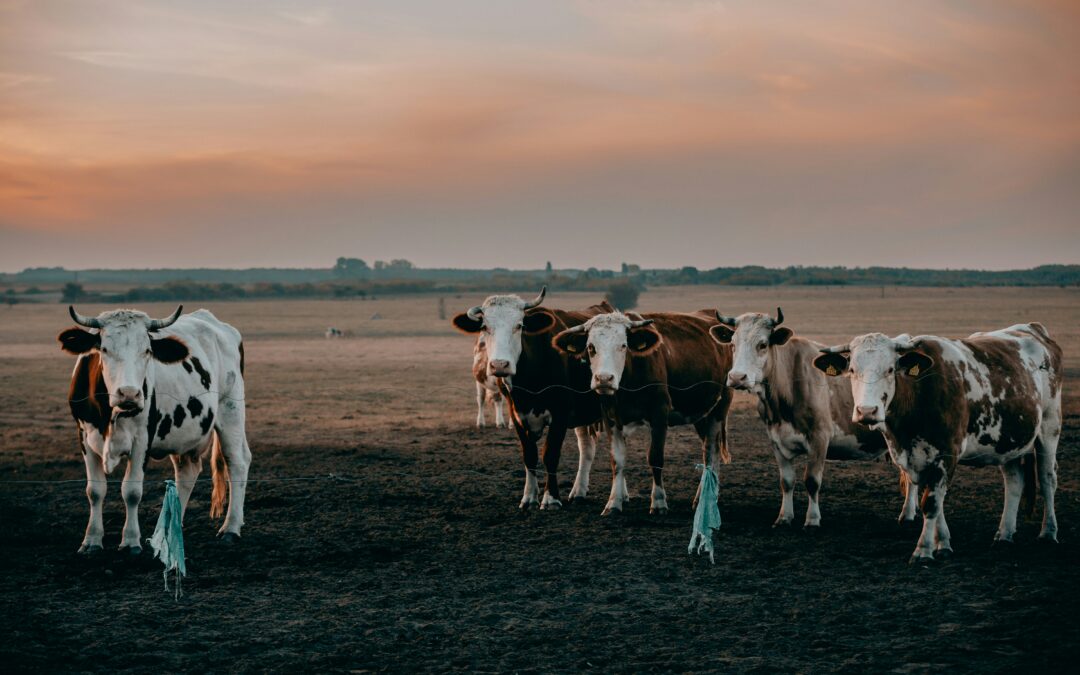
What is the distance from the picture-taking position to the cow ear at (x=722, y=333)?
10.8 meters

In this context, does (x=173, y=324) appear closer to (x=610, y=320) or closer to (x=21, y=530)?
(x=21, y=530)

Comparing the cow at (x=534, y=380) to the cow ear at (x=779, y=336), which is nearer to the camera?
the cow ear at (x=779, y=336)

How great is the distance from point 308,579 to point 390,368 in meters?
24.0

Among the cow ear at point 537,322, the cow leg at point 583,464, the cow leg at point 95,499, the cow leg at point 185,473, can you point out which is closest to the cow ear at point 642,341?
the cow ear at point 537,322

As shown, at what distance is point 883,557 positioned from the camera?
9.27m

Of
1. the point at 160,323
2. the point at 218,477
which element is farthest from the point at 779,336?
the point at 160,323

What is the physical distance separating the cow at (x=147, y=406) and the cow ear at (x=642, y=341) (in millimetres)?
4503

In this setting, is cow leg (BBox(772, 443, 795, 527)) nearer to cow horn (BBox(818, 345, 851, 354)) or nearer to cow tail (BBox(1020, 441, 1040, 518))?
cow horn (BBox(818, 345, 851, 354))

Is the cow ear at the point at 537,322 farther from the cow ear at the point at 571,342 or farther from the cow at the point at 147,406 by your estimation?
the cow at the point at 147,406

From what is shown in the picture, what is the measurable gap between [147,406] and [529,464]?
4.27 meters

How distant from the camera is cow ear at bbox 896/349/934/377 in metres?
8.93

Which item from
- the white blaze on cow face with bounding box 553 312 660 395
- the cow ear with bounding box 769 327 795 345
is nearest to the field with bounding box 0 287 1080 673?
the white blaze on cow face with bounding box 553 312 660 395

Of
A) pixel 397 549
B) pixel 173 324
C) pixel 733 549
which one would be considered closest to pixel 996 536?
pixel 733 549

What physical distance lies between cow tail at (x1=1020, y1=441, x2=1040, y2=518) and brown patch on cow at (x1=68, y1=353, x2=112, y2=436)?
30.3 ft
